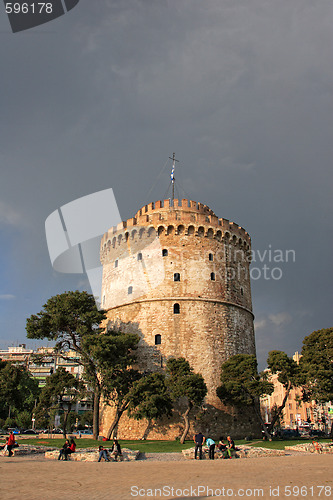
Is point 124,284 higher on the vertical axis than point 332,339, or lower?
higher

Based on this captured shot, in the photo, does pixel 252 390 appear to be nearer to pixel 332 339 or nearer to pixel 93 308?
pixel 332 339

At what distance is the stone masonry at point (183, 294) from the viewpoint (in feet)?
88.9

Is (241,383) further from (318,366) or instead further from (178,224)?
(178,224)

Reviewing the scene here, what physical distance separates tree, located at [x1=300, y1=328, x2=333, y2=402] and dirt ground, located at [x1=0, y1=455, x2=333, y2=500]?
12.4m

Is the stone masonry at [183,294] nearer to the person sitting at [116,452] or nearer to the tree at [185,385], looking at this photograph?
the tree at [185,385]

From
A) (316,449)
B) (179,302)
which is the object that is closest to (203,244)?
(179,302)

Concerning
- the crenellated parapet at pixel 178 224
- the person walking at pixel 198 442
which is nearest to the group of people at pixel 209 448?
the person walking at pixel 198 442

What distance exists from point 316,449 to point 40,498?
46.5ft

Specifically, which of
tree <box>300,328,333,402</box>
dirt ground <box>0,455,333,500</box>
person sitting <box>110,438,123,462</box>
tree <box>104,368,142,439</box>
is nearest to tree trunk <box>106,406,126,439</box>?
tree <box>104,368,142,439</box>

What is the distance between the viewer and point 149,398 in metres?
22.2

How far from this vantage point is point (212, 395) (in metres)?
26.8

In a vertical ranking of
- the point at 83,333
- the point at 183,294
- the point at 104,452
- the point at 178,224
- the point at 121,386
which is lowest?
the point at 104,452

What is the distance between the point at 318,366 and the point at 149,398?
413 inches

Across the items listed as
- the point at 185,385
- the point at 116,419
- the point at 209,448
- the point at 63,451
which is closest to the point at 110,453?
the point at 63,451
